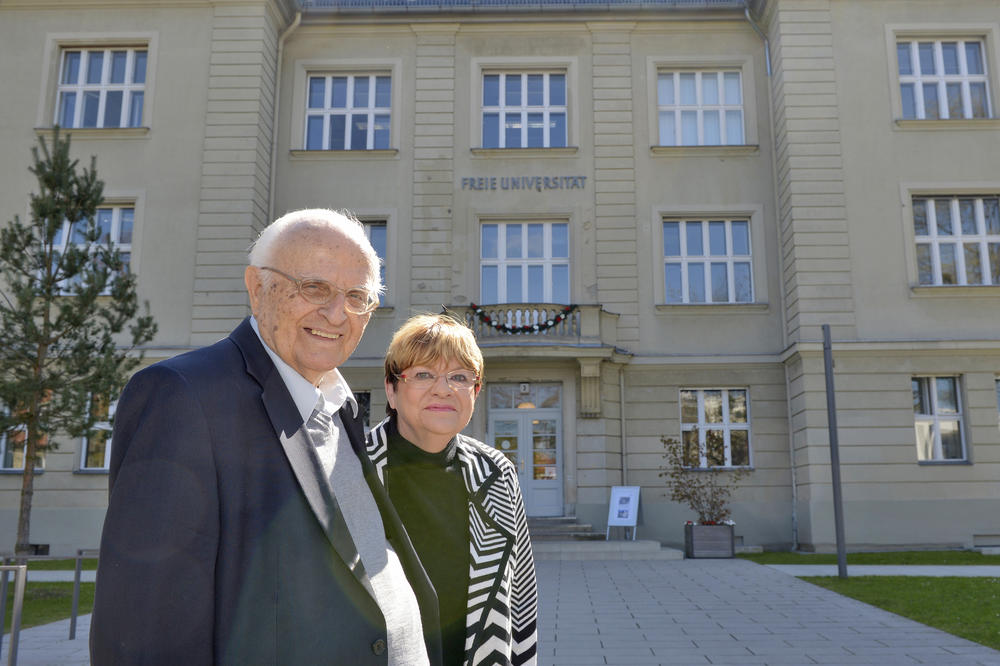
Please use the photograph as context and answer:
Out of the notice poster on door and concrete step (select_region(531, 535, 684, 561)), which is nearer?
concrete step (select_region(531, 535, 684, 561))

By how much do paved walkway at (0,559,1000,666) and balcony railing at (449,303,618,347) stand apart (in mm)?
6634

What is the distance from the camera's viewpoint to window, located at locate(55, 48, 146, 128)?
18.1 metres

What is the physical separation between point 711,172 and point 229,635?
18.0m

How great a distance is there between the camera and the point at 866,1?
17578mm

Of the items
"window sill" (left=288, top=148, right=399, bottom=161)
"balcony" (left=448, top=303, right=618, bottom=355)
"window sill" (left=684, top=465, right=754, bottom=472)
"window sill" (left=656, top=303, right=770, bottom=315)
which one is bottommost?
"window sill" (left=684, top=465, right=754, bottom=472)

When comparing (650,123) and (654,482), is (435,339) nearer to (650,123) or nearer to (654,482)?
(654,482)

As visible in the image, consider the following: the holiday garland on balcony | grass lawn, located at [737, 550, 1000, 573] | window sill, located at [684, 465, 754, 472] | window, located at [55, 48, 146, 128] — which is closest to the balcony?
the holiday garland on balcony

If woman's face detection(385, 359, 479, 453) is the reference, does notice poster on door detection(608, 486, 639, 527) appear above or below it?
below

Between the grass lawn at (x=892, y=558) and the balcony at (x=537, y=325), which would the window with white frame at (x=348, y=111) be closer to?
the balcony at (x=537, y=325)

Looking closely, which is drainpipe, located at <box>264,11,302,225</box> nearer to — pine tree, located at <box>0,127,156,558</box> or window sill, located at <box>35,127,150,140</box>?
window sill, located at <box>35,127,150,140</box>

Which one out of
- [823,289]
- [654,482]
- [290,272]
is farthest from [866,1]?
[290,272]

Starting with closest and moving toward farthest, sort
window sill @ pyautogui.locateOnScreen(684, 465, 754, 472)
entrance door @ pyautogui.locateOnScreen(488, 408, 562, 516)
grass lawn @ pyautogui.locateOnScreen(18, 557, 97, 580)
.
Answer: grass lawn @ pyautogui.locateOnScreen(18, 557, 97, 580)
window sill @ pyautogui.locateOnScreen(684, 465, 754, 472)
entrance door @ pyautogui.locateOnScreen(488, 408, 562, 516)

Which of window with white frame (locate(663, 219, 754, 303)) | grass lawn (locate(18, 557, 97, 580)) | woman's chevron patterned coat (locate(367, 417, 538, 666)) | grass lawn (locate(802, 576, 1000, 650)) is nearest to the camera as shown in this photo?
woman's chevron patterned coat (locate(367, 417, 538, 666))

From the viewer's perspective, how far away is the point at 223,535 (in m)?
1.56
